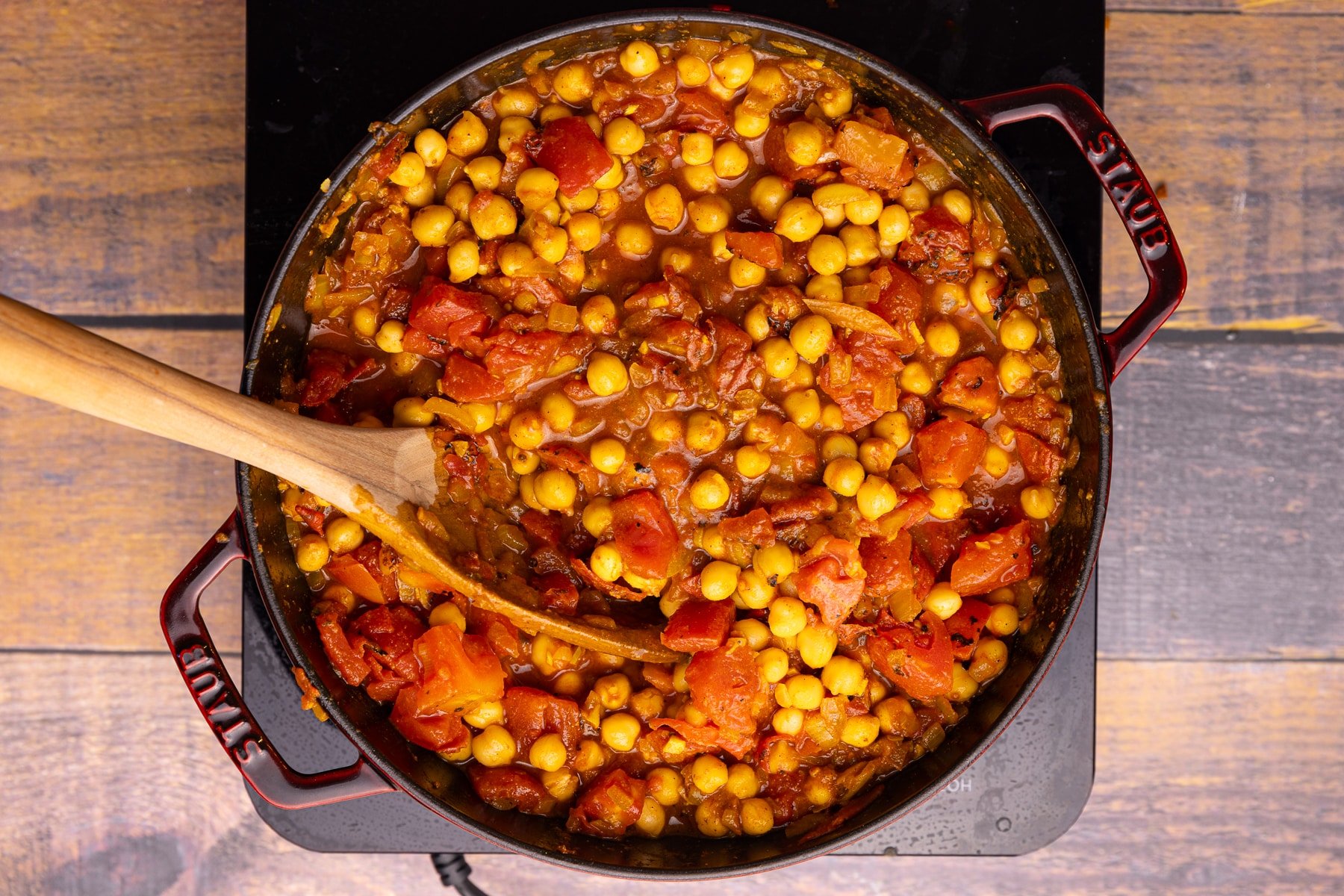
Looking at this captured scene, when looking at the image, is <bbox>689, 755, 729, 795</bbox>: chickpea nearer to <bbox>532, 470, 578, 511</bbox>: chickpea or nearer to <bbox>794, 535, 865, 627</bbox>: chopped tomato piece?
<bbox>794, 535, 865, 627</bbox>: chopped tomato piece

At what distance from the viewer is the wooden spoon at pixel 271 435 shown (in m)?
1.67

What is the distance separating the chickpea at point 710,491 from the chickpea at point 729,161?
77cm

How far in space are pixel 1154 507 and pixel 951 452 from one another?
911mm

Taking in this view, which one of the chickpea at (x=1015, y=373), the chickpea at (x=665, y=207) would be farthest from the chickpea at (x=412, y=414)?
the chickpea at (x=1015, y=373)

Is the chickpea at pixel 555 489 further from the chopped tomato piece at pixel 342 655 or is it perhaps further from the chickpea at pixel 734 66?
the chickpea at pixel 734 66

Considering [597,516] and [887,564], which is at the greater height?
[597,516]

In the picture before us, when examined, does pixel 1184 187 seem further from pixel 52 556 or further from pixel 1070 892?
pixel 52 556

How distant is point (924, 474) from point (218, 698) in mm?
1778

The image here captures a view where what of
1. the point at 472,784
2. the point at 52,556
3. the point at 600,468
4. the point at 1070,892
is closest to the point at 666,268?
the point at 600,468

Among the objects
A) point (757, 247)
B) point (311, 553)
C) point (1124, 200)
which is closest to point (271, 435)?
point (311, 553)

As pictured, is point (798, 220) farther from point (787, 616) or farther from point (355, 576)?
point (355, 576)

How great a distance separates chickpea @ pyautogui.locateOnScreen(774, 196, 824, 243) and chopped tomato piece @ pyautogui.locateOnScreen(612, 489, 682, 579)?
0.74m

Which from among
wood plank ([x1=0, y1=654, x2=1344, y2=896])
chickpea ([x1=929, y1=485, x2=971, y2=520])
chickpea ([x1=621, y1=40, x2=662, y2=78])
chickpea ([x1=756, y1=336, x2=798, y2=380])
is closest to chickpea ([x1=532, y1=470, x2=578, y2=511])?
chickpea ([x1=756, y1=336, x2=798, y2=380])

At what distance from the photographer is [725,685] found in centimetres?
251
